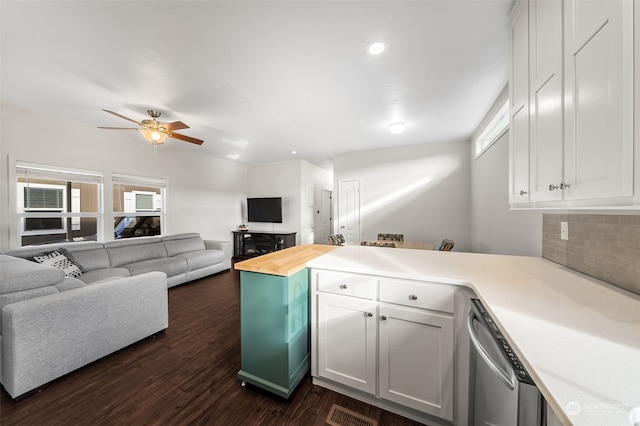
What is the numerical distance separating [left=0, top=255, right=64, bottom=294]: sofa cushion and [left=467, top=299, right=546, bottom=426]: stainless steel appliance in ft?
9.77

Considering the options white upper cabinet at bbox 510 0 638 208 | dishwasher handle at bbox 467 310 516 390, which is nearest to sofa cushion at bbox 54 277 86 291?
dishwasher handle at bbox 467 310 516 390

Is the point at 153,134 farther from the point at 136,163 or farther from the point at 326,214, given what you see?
the point at 326,214

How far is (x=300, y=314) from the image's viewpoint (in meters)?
1.62

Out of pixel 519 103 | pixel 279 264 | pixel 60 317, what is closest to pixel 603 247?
pixel 519 103

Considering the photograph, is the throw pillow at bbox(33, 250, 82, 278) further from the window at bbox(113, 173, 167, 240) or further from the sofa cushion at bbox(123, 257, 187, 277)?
the window at bbox(113, 173, 167, 240)

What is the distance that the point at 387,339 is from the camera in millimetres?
1376

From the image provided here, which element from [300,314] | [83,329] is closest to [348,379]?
[300,314]

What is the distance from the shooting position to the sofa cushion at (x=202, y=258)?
399 centimetres

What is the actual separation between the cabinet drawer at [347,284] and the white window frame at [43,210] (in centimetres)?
420

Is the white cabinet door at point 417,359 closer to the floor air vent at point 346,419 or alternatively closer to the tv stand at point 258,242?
the floor air vent at point 346,419

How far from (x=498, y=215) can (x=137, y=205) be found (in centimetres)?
588

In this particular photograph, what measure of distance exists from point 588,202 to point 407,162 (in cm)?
407

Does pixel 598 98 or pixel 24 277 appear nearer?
pixel 598 98

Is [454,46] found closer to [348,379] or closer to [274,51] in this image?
[274,51]
